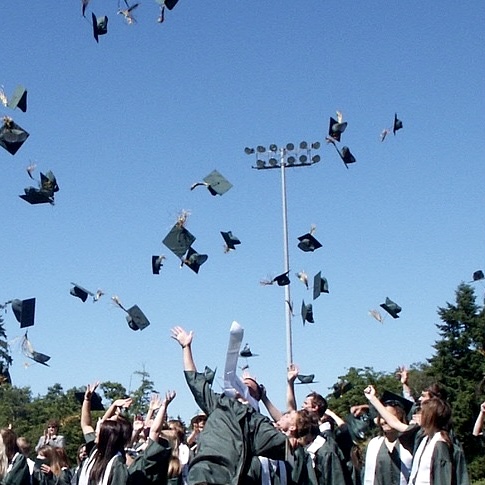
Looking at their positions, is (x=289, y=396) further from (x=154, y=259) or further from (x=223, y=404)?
(x=154, y=259)

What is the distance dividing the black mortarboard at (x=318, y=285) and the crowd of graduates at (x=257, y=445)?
3922 millimetres

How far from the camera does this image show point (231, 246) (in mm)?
12984

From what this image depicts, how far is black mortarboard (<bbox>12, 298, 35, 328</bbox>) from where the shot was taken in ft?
37.0

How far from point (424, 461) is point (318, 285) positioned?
6450mm

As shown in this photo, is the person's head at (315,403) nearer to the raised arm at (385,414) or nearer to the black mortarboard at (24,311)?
the raised arm at (385,414)

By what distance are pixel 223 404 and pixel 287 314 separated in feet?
55.4

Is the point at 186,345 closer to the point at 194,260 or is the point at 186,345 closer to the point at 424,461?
the point at 424,461

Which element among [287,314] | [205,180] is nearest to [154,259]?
[205,180]

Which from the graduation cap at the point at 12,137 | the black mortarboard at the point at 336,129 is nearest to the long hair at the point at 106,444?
the graduation cap at the point at 12,137

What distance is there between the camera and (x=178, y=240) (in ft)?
36.4

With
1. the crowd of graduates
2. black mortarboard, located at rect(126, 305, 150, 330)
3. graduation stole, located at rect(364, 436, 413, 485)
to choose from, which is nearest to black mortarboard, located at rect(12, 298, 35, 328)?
black mortarboard, located at rect(126, 305, 150, 330)

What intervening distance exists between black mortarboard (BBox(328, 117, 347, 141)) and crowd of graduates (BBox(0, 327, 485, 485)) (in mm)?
4315

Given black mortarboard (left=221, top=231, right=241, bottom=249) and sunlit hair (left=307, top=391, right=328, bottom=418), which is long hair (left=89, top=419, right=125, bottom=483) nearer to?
sunlit hair (left=307, top=391, right=328, bottom=418)

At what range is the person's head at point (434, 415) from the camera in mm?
6387
